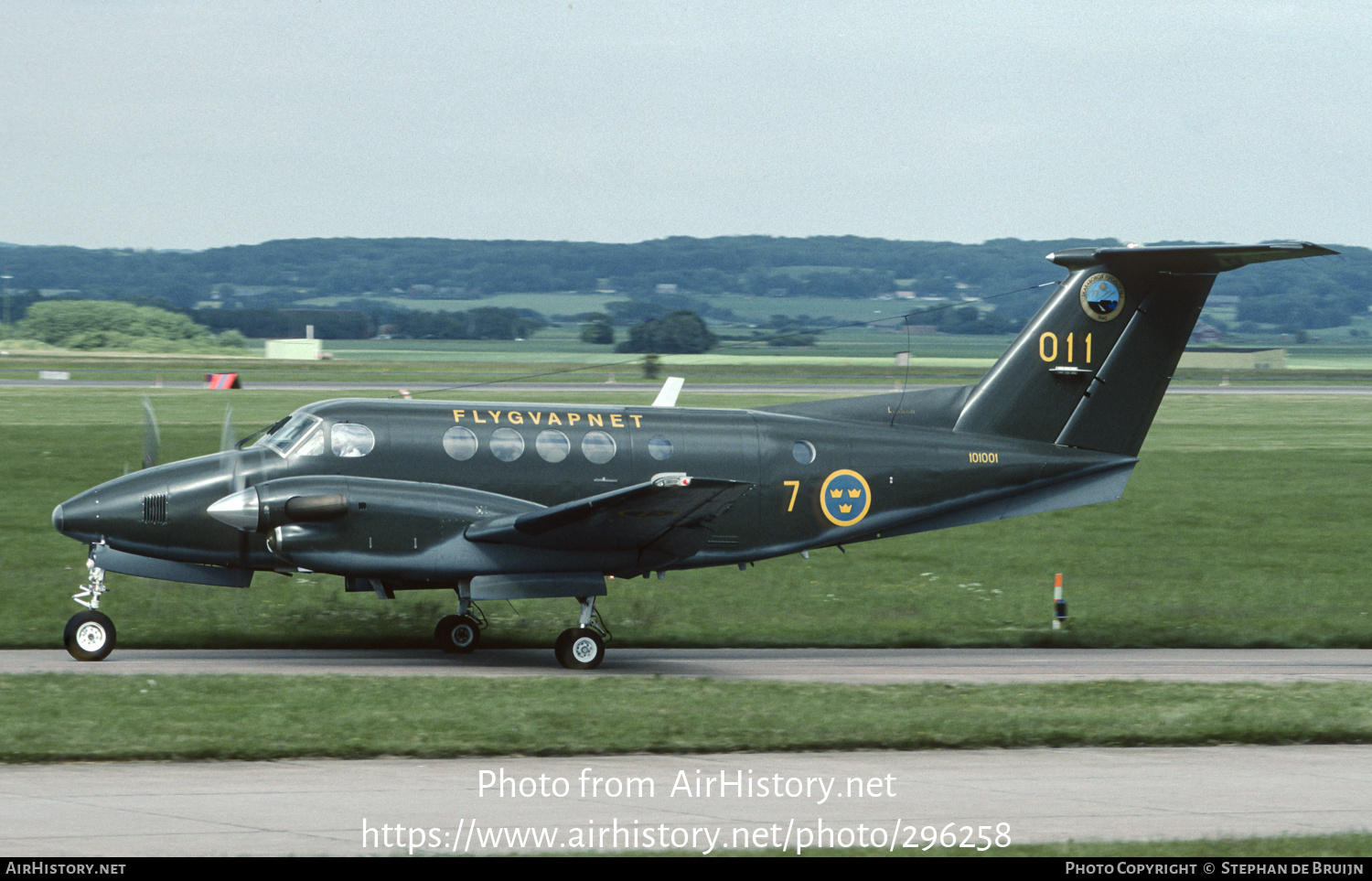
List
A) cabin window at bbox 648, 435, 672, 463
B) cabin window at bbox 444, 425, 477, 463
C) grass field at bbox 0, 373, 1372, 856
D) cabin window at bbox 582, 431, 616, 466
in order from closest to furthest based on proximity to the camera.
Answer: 1. grass field at bbox 0, 373, 1372, 856
2. cabin window at bbox 444, 425, 477, 463
3. cabin window at bbox 582, 431, 616, 466
4. cabin window at bbox 648, 435, 672, 463

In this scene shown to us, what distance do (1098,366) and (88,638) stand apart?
13590 mm

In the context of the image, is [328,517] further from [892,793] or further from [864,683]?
[892,793]

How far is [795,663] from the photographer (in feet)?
60.4

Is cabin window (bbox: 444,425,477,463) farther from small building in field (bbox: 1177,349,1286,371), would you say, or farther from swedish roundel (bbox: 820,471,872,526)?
small building in field (bbox: 1177,349,1286,371)

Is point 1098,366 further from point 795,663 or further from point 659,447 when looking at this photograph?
point 659,447

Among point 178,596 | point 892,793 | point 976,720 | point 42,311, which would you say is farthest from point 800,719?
point 42,311

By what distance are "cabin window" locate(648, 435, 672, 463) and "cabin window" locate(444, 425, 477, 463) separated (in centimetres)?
228

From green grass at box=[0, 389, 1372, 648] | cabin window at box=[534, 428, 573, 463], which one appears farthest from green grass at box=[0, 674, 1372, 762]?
green grass at box=[0, 389, 1372, 648]

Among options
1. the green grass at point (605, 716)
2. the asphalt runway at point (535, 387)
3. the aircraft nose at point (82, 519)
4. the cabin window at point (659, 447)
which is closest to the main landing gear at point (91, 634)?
the aircraft nose at point (82, 519)

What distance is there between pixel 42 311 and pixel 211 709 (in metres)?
144

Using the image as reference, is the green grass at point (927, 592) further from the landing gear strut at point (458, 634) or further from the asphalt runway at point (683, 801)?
the asphalt runway at point (683, 801)

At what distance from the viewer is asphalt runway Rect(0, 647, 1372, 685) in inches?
668

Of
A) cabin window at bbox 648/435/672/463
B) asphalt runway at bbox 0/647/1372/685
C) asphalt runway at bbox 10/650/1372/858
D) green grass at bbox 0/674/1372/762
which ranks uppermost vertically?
cabin window at bbox 648/435/672/463

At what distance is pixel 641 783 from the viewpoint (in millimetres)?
11297
